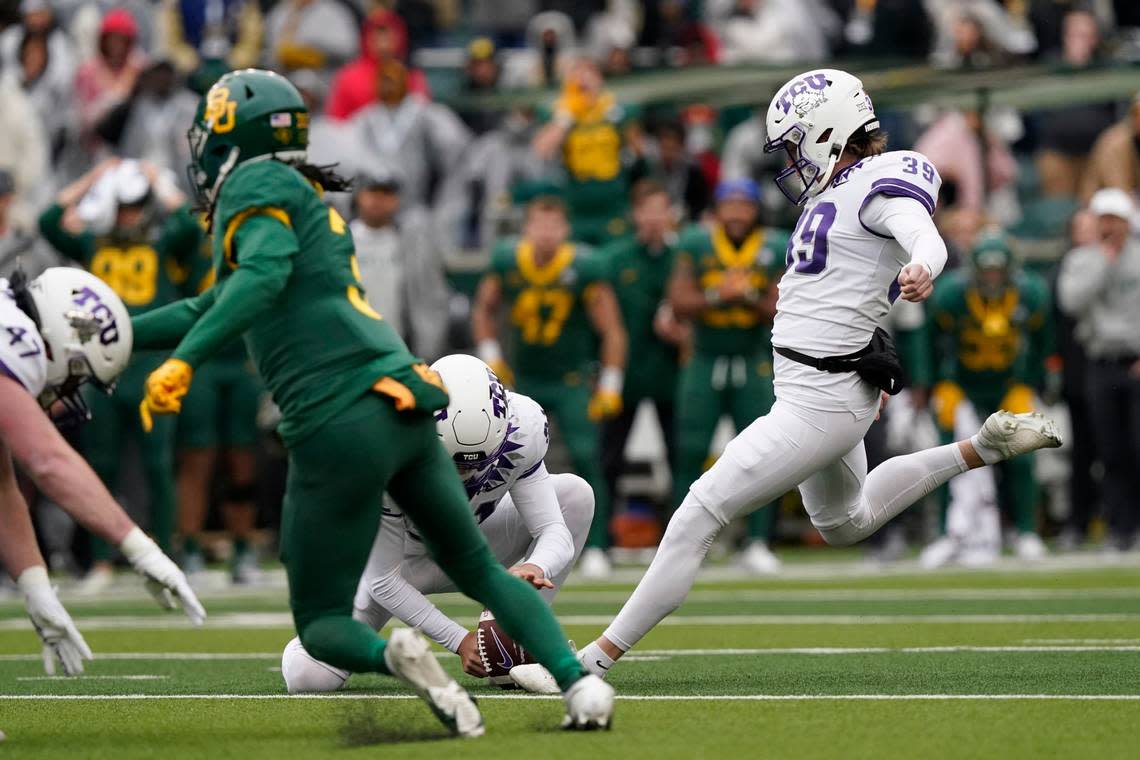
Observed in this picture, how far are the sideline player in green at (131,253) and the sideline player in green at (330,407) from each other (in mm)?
6390

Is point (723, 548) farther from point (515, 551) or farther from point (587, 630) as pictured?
point (515, 551)

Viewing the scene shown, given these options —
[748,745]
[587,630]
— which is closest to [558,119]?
[587,630]

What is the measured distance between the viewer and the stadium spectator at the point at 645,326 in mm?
13703

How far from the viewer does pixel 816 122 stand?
22.2 ft

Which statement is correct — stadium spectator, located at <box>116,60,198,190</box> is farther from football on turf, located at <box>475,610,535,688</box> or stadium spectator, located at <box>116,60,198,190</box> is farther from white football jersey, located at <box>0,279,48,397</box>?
white football jersey, located at <box>0,279,48,397</box>

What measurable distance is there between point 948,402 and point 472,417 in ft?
23.5

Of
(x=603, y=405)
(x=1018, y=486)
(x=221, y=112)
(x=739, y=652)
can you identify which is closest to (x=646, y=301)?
(x=603, y=405)

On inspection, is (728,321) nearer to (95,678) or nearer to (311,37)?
(311,37)

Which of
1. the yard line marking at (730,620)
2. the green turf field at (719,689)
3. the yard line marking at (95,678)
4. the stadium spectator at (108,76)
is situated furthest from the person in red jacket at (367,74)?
the yard line marking at (95,678)

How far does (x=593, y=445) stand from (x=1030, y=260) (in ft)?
13.3

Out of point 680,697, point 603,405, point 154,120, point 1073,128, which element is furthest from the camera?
point 1073,128

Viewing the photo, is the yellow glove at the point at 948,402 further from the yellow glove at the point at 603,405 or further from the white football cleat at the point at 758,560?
the yellow glove at the point at 603,405

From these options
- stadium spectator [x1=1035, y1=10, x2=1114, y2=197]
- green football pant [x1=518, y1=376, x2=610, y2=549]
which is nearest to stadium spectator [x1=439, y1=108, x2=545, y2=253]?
green football pant [x1=518, y1=376, x2=610, y2=549]

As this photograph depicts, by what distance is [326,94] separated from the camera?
1585cm
